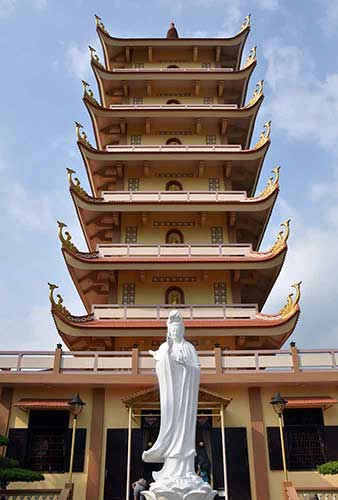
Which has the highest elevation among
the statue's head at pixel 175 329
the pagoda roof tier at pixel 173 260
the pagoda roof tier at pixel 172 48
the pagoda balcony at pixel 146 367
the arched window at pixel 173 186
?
the pagoda roof tier at pixel 172 48

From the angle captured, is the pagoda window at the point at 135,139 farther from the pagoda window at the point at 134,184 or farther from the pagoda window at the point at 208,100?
the pagoda window at the point at 208,100

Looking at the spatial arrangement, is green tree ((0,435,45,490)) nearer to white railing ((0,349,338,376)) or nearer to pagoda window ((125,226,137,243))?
white railing ((0,349,338,376))

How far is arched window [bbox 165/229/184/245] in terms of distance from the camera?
2209cm

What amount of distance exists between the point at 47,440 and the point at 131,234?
9122mm

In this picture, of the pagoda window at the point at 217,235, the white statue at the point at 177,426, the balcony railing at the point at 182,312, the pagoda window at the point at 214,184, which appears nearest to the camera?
the white statue at the point at 177,426

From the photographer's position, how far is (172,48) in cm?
2681

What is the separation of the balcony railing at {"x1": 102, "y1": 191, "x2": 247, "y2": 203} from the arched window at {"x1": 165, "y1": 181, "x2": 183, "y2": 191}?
145 cm

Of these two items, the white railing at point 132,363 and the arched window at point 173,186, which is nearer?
the white railing at point 132,363

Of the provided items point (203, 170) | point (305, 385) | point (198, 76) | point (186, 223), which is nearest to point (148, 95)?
point (198, 76)

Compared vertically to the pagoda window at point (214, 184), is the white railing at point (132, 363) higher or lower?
lower

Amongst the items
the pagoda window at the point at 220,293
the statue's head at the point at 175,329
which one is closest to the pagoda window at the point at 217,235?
the pagoda window at the point at 220,293

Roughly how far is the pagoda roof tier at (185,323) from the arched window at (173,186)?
615cm

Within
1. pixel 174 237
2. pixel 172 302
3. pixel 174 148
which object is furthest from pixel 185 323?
pixel 174 148

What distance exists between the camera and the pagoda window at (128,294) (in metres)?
20.4
